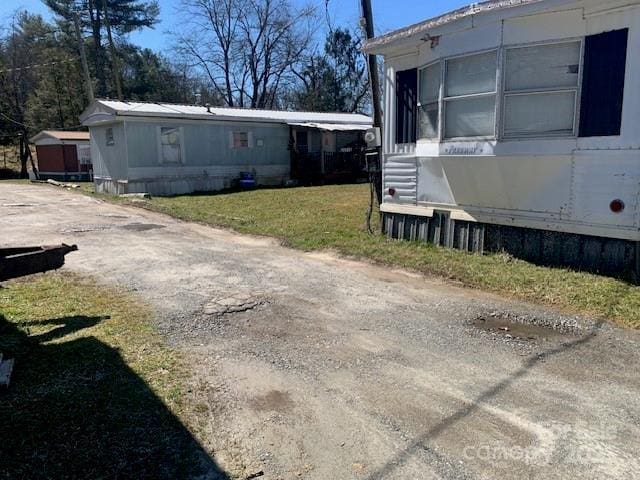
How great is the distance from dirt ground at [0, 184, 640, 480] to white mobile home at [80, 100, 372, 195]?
11239 mm

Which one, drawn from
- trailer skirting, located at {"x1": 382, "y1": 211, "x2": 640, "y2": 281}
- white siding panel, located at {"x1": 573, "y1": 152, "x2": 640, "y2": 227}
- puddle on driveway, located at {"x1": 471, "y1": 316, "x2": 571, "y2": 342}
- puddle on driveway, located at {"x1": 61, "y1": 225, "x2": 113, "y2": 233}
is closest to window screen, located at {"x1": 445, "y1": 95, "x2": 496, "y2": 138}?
white siding panel, located at {"x1": 573, "y1": 152, "x2": 640, "y2": 227}

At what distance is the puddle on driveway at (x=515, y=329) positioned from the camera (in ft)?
13.7

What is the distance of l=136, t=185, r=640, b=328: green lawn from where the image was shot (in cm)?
508

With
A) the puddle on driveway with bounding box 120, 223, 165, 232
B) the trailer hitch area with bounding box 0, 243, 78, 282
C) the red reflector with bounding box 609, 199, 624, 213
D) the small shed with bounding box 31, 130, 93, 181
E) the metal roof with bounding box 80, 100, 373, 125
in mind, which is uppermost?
the metal roof with bounding box 80, 100, 373, 125

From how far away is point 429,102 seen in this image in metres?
7.20

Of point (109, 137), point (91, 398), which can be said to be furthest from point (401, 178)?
point (109, 137)

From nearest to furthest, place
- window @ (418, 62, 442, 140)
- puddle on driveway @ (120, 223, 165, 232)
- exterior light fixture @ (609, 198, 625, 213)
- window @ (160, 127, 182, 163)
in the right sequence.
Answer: exterior light fixture @ (609, 198, 625, 213), window @ (418, 62, 442, 140), puddle on driveway @ (120, 223, 165, 232), window @ (160, 127, 182, 163)

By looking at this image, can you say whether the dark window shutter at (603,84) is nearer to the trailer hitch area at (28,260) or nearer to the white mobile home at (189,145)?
the trailer hitch area at (28,260)

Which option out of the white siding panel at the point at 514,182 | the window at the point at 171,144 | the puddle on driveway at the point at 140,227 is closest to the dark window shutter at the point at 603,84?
the white siding panel at the point at 514,182

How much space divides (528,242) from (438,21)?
125 inches

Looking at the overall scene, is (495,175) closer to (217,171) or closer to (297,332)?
(297,332)

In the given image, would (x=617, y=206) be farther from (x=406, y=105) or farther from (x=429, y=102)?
(x=406, y=105)

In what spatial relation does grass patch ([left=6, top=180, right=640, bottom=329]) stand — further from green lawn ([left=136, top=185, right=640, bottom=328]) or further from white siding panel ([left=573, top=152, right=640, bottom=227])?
white siding panel ([left=573, top=152, right=640, bottom=227])

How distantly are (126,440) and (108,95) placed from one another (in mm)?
37564
